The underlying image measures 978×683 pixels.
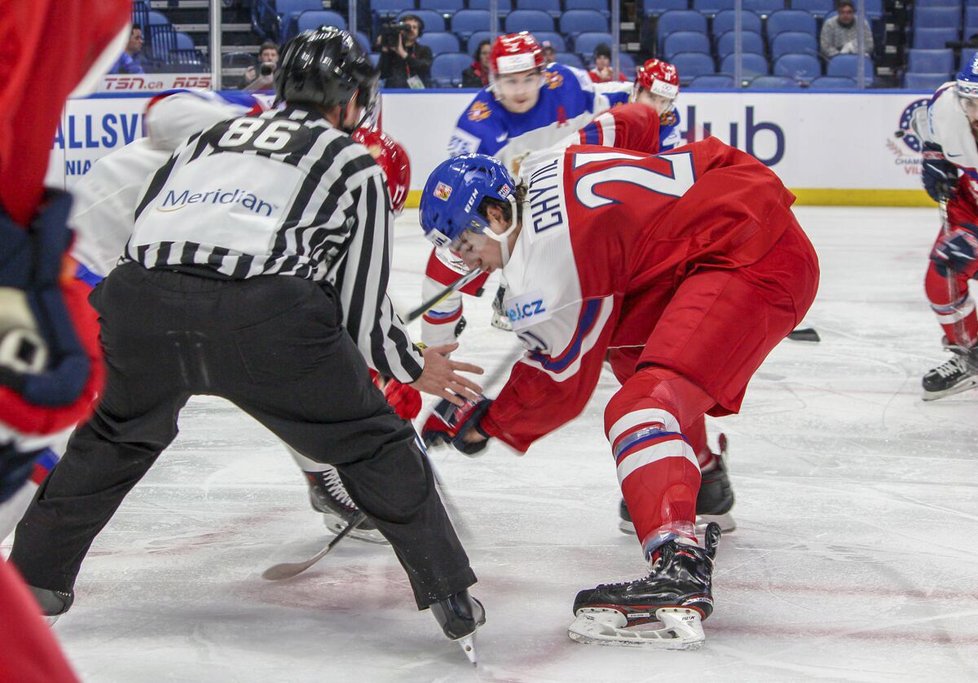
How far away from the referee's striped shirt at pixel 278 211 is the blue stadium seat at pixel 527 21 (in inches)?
320

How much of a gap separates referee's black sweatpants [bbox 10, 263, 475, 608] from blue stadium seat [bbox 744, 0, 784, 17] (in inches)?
337

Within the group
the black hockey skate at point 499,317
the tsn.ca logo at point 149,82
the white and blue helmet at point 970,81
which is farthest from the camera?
the tsn.ca logo at point 149,82

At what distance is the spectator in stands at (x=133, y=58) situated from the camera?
805 cm

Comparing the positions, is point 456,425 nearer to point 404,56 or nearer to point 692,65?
point 404,56

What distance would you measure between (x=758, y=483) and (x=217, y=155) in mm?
1802

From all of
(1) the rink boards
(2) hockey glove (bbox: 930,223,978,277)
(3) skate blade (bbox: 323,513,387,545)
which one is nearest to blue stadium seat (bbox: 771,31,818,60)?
(1) the rink boards

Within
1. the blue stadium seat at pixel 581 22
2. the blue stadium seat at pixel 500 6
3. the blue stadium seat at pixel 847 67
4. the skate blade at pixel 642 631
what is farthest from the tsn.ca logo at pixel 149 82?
the skate blade at pixel 642 631

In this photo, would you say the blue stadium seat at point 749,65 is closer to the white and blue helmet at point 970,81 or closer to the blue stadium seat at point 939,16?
the blue stadium seat at point 939,16

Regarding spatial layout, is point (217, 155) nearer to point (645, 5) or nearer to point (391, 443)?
point (391, 443)

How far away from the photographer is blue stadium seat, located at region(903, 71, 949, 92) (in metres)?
→ 9.54

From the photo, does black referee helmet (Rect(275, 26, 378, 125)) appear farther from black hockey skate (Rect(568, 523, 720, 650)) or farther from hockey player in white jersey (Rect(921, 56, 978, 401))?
hockey player in white jersey (Rect(921, 56, 978, 401))

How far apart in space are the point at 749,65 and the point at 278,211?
8.20 metres

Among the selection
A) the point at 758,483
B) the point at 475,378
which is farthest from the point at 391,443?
the point at 475,378

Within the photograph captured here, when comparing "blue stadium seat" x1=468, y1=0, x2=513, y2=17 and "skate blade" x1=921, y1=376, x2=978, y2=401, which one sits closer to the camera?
"skate blade" x1=921, y1=376, x2=978, y2=401
